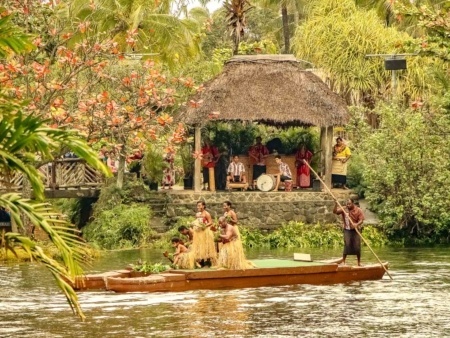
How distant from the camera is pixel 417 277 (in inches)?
897

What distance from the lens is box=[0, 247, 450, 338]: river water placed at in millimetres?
16391

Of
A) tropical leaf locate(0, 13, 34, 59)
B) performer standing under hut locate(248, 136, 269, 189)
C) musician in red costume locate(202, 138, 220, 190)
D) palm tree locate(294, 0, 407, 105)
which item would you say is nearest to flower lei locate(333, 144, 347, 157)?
performer standing under hut locate(248, 136, 269, 189)

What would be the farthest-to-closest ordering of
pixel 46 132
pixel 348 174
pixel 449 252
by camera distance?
pixel 348 174
pixel 449 252
pixel 46 132

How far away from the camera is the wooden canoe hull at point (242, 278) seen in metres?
19.8

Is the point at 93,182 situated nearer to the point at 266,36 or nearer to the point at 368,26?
the point at 368,26

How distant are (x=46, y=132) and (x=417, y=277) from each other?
49.5 feet

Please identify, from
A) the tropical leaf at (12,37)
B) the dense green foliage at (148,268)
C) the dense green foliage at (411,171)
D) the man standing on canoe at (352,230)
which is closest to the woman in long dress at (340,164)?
the dense green foliage at (411,171)

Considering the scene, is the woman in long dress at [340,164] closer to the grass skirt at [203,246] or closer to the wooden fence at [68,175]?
the wooden fence at [68,175]

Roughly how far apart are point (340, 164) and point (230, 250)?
13.3 meters

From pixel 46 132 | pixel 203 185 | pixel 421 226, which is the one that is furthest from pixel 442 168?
pixel 46 132

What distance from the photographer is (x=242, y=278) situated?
815 inches

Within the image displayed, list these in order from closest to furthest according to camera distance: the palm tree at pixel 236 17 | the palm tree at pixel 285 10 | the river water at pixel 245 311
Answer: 1. the river water at pixel 245 311
2. the palm tree at pixel 236 17
3. the palm tree at pixel 285 10

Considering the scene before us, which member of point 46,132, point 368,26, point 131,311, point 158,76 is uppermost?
point 368,26

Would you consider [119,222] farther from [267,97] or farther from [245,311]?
[245,311]
